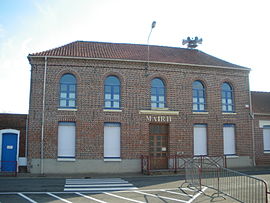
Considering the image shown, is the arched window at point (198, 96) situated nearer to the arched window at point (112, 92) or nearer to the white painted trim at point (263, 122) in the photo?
the white painted trim at point (263, 122)

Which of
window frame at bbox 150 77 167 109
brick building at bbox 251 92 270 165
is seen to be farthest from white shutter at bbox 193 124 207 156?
brick building at bbox 251 92 270 165

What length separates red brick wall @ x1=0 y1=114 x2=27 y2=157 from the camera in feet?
56.7

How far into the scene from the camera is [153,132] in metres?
18.3

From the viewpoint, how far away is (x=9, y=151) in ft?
55.5

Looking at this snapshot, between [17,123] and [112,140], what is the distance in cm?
621

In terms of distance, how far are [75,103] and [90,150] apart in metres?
3.15

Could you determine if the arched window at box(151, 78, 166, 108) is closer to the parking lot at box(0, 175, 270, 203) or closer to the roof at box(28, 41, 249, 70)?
the roof at box(28, 41, 249, 70)

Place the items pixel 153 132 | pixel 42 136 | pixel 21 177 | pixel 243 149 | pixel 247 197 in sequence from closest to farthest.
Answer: pixel 247 197 → pixel 21 177 → pixel 42 136 → pixel 153 132 → pixel 243 149

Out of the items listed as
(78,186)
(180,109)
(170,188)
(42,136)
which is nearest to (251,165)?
(180,109)

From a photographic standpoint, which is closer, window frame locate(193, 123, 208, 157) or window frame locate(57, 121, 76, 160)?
window frame locate(57, 121, 76, 160)

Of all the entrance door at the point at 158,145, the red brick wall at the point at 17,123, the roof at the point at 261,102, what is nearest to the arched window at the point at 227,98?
the roof at the point at 261,102

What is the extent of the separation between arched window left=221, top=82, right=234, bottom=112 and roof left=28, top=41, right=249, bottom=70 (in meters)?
1.57

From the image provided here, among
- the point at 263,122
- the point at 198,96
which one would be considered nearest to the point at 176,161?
the point at 198,96

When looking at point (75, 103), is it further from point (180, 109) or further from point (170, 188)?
point (170, 188)
